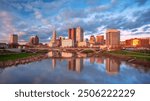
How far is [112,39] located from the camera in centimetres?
451

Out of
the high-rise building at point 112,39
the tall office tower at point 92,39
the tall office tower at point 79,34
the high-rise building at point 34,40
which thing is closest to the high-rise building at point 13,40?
the high-rise building at point 34,40

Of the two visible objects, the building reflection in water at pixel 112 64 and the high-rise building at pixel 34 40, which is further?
the building reflection in water at pixel 112 64

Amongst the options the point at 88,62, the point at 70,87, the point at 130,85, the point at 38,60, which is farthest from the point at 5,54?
the point at 130,85

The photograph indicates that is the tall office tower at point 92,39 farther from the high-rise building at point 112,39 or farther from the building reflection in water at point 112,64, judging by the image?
the building reflection in water at point 112,64

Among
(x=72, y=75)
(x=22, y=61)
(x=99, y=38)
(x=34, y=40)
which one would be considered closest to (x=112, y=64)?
(x=99, y=38)

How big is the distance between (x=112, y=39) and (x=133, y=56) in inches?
44.5

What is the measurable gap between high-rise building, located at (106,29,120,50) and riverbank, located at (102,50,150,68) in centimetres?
45

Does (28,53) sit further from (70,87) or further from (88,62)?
(70,87)

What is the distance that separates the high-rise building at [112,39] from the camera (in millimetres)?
4254

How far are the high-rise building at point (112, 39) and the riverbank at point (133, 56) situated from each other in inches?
17.7

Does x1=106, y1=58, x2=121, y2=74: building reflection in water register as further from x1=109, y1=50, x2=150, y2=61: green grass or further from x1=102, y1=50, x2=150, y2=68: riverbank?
x1=109, y1=50, x2=150, y2=61: green grass

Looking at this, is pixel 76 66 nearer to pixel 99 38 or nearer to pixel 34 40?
pixel 99 38

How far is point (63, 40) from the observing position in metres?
4.57

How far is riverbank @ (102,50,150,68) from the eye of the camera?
15.6 feet
